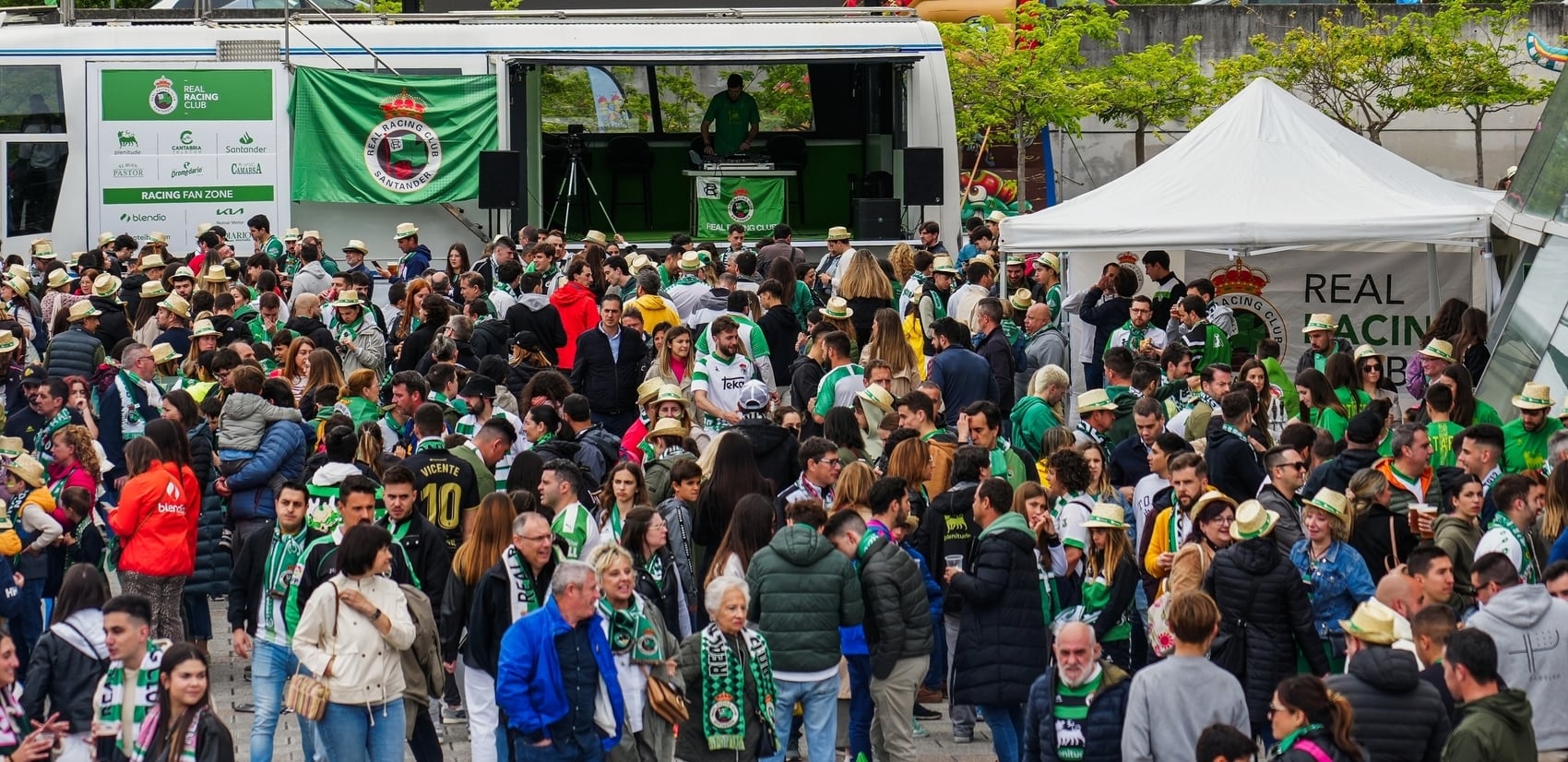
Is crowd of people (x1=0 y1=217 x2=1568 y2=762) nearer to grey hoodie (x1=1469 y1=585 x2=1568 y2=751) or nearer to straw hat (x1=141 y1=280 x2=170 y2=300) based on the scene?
grey hoodie (x1=1469 y1=585 x2=1568 y2=751)

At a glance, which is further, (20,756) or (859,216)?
(859,216)

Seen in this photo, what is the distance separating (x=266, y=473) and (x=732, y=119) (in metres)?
12.6

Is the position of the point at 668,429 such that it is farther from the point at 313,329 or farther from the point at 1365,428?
the point at 313,329

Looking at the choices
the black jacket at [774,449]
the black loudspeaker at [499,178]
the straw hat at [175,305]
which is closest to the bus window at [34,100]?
the black loudspeaker at [499,178]

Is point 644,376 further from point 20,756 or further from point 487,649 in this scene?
point 20,756

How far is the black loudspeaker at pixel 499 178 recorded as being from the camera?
19.6 metres

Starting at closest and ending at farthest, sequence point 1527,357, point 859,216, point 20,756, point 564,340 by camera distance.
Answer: point 20,756 < point 1527,357 < point 564,340 < point 859,216

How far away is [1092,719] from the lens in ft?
23.0

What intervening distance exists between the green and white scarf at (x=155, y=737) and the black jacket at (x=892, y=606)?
2.80 meters

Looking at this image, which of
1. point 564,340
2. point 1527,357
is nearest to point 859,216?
point 564,340

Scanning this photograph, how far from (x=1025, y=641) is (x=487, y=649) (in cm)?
225

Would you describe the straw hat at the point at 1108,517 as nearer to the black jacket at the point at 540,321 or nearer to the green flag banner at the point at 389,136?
the black jacket at the point at 540,321

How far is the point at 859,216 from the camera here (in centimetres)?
2014

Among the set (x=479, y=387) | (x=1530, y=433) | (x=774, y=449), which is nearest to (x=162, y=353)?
(x=479, y=387)
